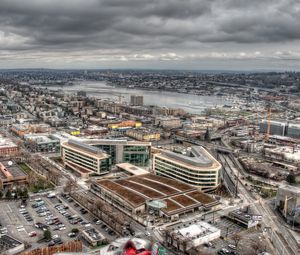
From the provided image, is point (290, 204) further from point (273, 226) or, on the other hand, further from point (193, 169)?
point (193, 169)

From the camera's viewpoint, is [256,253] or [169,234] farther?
[169,234]

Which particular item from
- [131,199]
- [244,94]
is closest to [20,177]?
[131,199]

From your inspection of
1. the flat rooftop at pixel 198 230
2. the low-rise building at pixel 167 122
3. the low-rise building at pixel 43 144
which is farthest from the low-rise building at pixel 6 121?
the flat rooftop at pixel 198 230

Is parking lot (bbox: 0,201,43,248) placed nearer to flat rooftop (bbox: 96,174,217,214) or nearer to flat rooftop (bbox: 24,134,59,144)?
flat rooftop (bbox: 96,174,217,214)

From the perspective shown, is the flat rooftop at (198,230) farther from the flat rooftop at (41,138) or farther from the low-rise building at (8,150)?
the flat rooftop at (41,138)

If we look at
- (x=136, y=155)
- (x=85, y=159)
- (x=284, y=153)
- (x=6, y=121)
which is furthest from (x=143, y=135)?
(x=6, y=121)

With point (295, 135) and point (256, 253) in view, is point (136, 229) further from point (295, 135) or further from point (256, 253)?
point (295, 135)

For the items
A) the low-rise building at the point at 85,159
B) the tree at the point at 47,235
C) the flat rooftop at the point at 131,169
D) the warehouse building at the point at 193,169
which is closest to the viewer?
the tree at the point at 47,235

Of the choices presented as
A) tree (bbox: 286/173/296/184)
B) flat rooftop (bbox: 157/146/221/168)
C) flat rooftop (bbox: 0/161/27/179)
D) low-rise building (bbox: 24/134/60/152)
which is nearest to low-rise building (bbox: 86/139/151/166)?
flat rooftop (bbox: 157/146/221/168)
